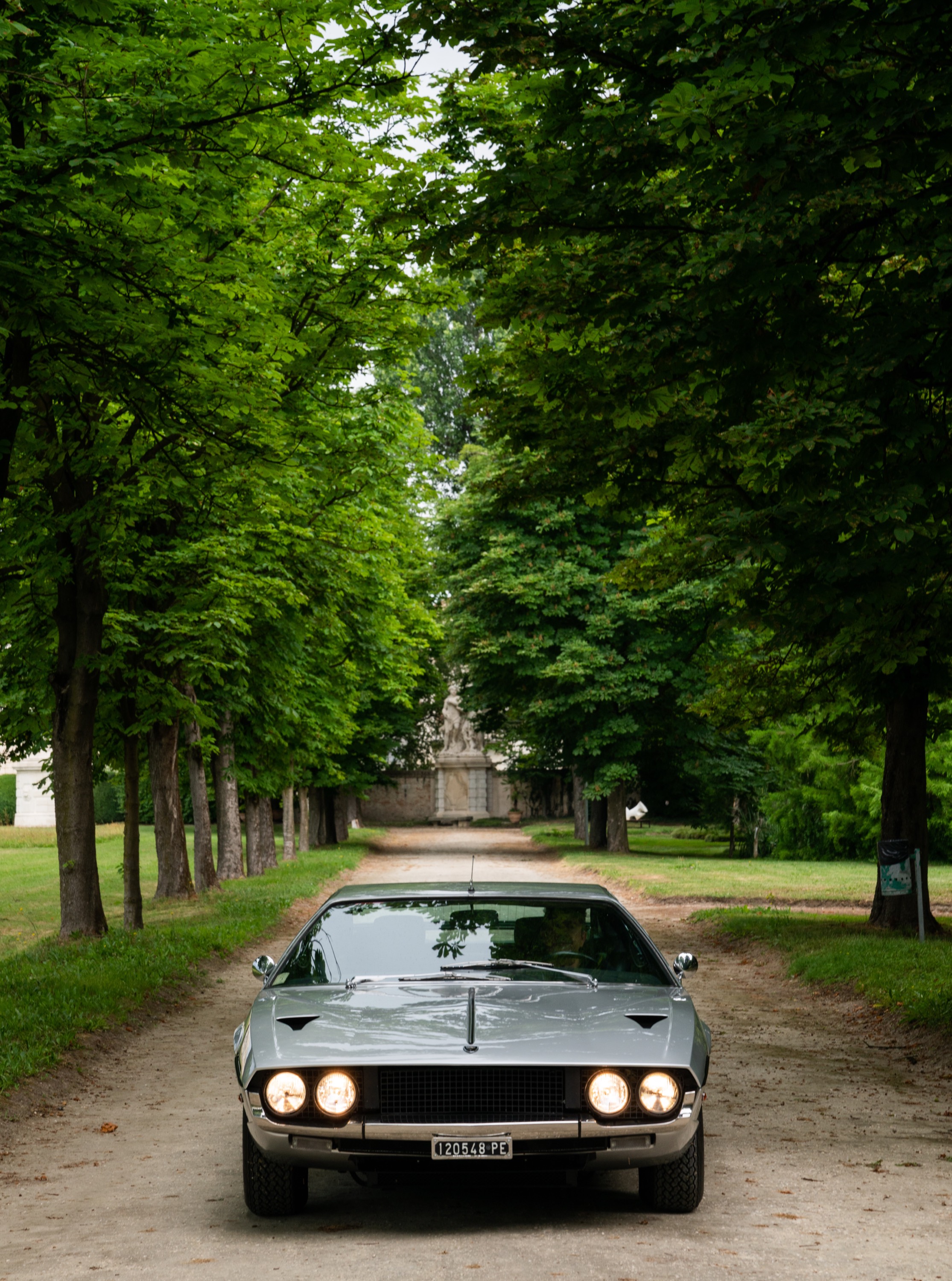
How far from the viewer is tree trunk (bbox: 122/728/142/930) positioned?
59.0 feet

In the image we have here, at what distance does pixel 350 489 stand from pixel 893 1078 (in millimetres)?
12830

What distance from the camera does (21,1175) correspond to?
6945 millimetres

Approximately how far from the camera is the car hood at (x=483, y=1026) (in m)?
5.43

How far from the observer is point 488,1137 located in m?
5.32

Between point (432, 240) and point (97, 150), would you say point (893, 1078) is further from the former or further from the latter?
point (97, 150)

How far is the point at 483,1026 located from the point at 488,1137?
463 millimetres

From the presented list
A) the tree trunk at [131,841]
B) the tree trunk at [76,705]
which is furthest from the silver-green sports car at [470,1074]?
the tree trunk at [131,841]

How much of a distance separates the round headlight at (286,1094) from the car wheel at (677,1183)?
1.47 metres

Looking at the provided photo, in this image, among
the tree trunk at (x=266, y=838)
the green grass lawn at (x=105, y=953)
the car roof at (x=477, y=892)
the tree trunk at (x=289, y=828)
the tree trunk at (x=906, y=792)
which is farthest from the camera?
the tree trunk at (x=289, y=828)

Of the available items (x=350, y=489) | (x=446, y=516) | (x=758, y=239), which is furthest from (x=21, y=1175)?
(x=446, y=516)

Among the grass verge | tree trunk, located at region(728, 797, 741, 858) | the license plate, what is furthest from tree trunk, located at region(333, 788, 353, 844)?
the license plate

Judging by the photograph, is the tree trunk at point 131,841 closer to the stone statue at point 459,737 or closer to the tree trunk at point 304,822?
the tree trunk at point 304,822

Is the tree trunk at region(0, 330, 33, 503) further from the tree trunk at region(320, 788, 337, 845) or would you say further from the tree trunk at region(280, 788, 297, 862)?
the tree trunk at region(320, 788, 337, 845)

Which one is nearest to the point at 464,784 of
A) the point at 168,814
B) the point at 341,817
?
the point at 341,817
